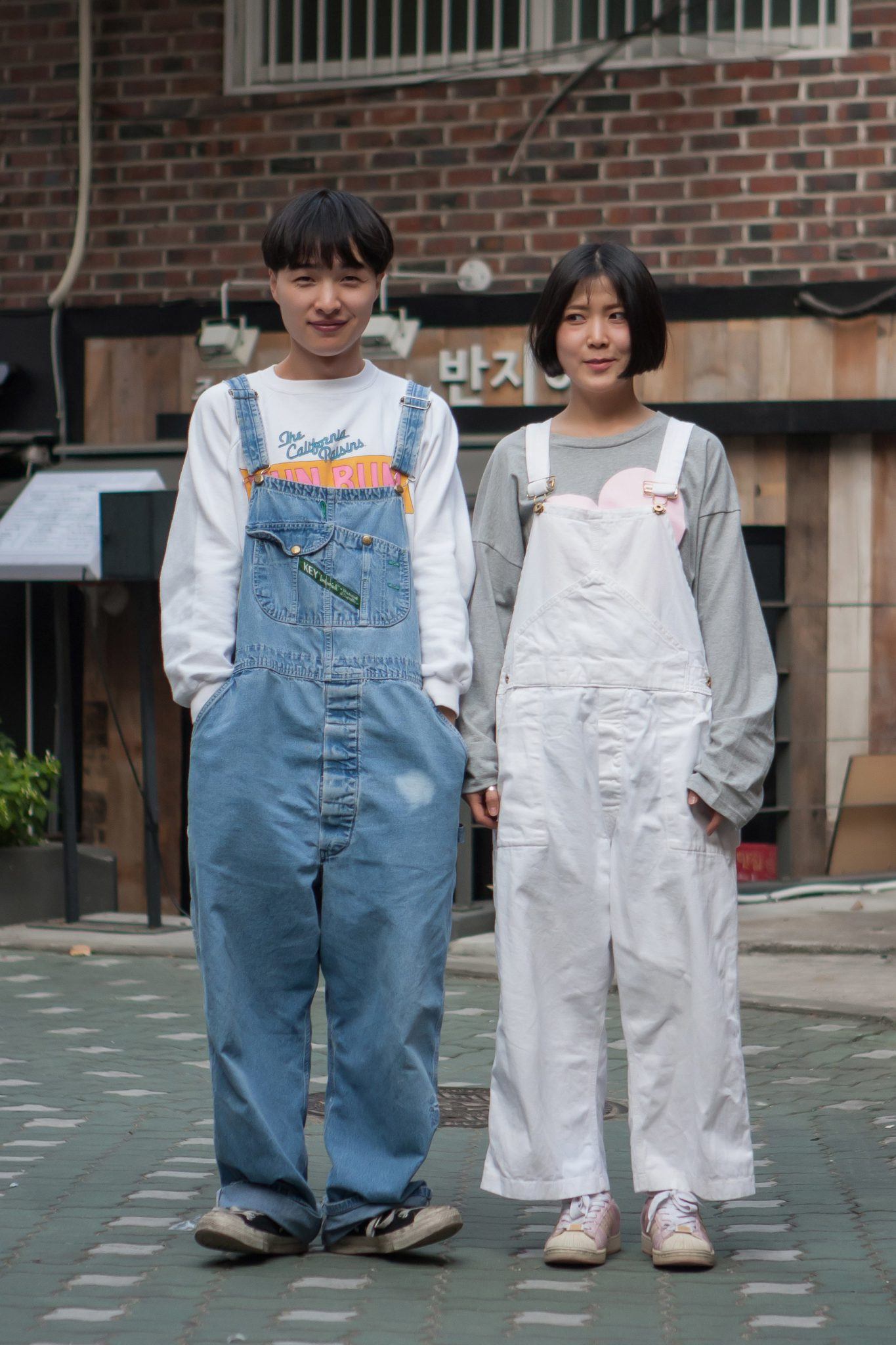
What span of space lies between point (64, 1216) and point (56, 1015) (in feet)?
10.0

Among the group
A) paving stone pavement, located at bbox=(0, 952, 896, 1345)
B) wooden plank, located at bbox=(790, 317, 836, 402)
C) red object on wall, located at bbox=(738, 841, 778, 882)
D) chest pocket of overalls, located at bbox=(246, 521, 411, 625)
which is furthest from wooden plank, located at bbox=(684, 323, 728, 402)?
chest pocket of overalls, located at bbox=(246, 521, 411, 625)

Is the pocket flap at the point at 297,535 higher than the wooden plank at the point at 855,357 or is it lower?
lower

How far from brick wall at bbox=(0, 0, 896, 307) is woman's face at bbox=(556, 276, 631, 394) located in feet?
22.2

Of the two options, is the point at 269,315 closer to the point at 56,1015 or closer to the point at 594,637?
the point at 56,1015

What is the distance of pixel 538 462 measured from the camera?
4.12m

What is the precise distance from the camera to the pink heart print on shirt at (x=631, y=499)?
4031 millimetres

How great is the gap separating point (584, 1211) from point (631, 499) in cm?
139

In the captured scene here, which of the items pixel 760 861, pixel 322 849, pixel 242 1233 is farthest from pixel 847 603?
pixel 242 1233

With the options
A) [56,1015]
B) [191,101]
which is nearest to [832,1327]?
[56,1015]

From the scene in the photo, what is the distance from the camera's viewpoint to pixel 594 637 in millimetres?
3992

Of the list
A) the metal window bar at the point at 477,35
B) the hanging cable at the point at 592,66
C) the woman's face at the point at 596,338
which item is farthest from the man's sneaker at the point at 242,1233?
the metal window bar at the point at 477,35

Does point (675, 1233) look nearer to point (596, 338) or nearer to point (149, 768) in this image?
point (596, 338)

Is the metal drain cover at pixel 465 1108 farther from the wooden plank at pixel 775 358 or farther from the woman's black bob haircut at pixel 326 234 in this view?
the wooden plank at pixel 775 358

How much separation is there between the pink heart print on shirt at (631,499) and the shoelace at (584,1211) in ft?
4.25
